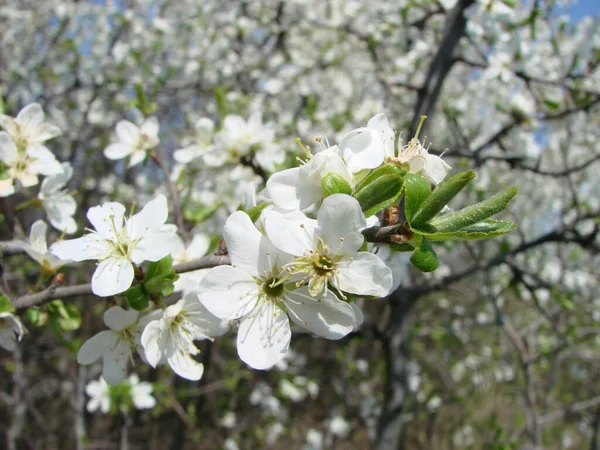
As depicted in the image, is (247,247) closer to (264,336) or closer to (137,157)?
(264,336)

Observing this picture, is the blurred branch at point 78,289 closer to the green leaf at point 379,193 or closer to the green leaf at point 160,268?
the green leaf at point 160,268

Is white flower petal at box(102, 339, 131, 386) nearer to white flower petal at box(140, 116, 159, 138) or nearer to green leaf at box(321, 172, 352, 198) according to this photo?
green leaf at box(321, 172, 352, 198)

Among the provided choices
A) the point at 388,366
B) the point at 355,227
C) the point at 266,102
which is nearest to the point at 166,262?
the point at 355,227

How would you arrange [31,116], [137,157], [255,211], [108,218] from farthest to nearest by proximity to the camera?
A: [137,157] < [31,116] < [108,218] < [255,211]

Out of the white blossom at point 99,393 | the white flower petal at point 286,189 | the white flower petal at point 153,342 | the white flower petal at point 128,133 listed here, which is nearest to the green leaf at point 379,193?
the white flower petal at point 286,189

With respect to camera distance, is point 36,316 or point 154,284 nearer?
point 154,284

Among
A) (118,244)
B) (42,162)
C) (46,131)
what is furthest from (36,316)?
(46,131)
